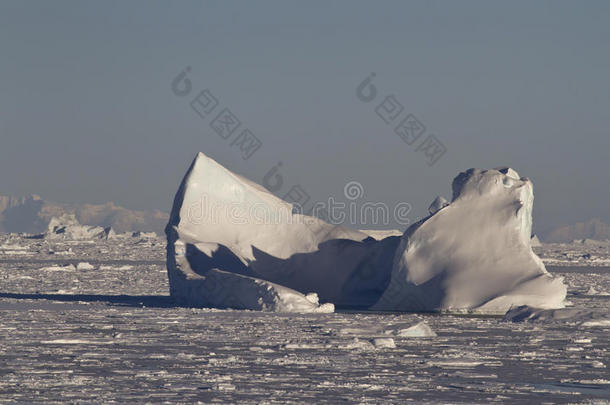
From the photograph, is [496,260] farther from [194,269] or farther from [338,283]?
[194,269]

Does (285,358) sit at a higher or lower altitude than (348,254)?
lower

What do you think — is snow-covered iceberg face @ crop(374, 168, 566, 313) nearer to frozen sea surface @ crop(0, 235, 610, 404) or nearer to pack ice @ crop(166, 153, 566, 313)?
pack ice @ crop(166, 153, 566, 313)

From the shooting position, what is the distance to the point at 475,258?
2139 centimetres

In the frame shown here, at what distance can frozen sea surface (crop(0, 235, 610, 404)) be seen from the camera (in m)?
10.5

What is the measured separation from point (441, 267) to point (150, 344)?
8301mm

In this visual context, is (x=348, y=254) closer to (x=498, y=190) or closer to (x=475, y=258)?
(x=475, y=258)

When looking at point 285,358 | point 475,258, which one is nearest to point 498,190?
point 475,258

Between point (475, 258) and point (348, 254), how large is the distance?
3.83m

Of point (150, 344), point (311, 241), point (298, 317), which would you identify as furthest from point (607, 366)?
point (311, 241)

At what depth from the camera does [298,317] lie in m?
19.2

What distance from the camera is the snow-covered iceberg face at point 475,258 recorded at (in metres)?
20.7

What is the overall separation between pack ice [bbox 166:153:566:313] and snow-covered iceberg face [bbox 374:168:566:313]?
0.8 inches

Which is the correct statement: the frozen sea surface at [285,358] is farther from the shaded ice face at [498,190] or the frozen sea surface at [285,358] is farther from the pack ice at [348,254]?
the shaded ice face at [498,190]

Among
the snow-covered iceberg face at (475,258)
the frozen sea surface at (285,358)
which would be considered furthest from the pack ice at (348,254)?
the frozen sea surface at (285,358)
